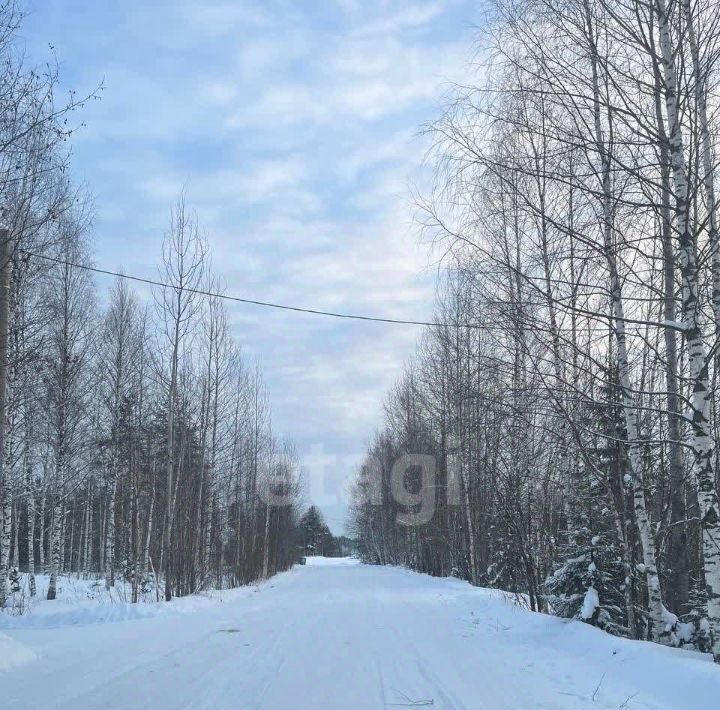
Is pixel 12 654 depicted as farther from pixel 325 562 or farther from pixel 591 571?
pixel 325 562

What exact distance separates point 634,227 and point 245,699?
24.2 feet

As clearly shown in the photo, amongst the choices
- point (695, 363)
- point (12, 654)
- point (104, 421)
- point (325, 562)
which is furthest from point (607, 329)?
point (325, 562)

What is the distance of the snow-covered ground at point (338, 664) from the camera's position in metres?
6.23

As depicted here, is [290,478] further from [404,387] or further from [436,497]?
[436,497]

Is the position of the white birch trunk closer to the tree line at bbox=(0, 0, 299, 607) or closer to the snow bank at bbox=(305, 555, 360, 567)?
the tree line at bbox=(0, 0, 299, 607)

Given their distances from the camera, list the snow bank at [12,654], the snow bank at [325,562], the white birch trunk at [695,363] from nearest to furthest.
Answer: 1. the white birch trunk at [695,363]
2. the snow bank at [12,654]
3. the snow bank at [325,562]

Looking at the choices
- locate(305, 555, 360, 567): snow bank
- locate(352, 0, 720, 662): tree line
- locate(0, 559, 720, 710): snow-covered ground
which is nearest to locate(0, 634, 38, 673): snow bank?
locate(0, 559, 720, 710): snow-covered ground

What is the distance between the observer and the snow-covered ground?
6.23 m

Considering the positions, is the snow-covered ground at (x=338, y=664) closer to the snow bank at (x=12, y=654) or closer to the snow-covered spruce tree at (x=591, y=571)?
the snow bank at (x=12, y=654)

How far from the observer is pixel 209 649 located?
371 inches

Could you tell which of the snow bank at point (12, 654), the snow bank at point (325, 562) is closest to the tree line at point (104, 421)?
the snow bank at point (12, 654)

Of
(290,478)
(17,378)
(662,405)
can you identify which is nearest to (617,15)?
(662,405)

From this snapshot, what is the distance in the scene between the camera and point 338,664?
27.3 ft

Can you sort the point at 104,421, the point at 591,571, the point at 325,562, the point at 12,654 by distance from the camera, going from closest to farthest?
the point at 12,654 < the point at 591,571 < the point at 104,421 < the point at 325,562
